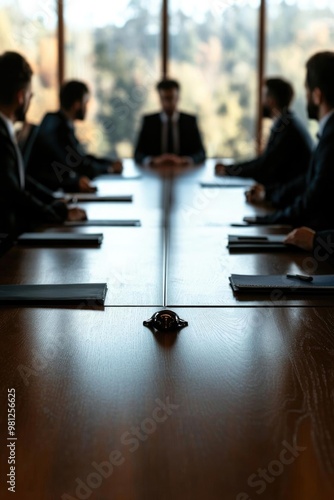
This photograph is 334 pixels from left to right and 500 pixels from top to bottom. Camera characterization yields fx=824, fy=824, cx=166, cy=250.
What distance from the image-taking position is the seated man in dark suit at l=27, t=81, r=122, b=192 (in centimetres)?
551

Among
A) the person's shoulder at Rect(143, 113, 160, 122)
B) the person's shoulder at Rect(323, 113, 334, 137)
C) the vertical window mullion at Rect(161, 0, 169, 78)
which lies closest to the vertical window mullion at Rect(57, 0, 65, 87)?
the vertical window mullion at Rect(161, 0, 169, 78)

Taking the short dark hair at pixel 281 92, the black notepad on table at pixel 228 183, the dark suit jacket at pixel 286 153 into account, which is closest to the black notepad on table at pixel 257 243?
the black notepad on table at pixel 228 183

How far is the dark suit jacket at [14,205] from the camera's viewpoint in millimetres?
3504

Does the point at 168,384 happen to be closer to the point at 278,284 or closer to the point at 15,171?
the point at 278,284

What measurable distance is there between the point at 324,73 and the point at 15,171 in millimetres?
1416

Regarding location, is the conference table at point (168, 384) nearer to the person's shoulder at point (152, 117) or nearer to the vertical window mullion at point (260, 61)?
the person's shoulder at point (152, 117)

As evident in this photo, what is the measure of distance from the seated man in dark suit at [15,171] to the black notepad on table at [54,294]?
1.21m

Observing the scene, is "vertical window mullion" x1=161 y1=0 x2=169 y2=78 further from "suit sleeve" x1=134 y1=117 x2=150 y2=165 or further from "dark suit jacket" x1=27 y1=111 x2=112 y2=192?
"dark suit jacket" x1=27 y1=111 x2=112 y2=192

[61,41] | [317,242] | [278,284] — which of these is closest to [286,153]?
[317,242]

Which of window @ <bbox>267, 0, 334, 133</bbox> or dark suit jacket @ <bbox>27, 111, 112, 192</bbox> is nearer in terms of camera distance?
dark suit jacket @ <bbox>27, 111, 112, 192</bbox>

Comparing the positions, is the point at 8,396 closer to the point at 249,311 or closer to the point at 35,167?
the point at 249,311

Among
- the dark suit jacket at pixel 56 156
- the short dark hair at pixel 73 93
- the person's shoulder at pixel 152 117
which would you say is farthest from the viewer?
the person's shoulder at pixel 152 117

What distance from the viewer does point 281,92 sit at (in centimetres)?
526

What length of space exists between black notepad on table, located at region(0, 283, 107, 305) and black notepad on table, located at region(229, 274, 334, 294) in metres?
0.38
